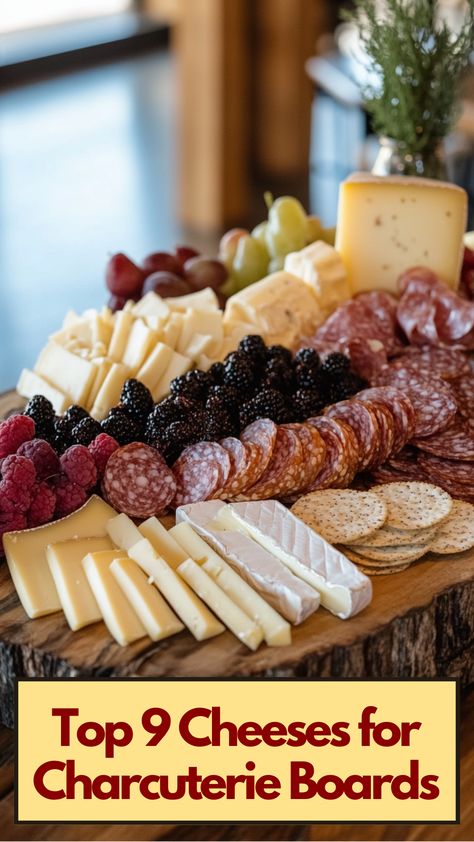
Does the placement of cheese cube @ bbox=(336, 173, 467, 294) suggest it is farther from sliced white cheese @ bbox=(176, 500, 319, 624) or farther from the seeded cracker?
sliced white cheese @ bbox=(176, 500, 319, 624)

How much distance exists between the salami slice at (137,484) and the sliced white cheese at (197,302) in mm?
558

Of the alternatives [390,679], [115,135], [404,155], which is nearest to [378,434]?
[390,679]

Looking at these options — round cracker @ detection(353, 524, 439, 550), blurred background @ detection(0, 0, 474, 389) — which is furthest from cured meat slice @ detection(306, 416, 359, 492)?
blurred background @ detection(0, 0, 474, 389)

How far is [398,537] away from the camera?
5.06 feet

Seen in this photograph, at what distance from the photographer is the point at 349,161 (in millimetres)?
4527

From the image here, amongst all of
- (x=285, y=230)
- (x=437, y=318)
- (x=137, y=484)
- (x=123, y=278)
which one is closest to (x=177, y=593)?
(x=137, y=484)

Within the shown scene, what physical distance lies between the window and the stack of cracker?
6191mm

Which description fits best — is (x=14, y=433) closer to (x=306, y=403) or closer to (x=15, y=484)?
(x=15, y=484)

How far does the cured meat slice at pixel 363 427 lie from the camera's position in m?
1.71

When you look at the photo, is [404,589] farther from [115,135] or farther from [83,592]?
[115,135]

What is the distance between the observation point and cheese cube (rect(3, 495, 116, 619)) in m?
1.44

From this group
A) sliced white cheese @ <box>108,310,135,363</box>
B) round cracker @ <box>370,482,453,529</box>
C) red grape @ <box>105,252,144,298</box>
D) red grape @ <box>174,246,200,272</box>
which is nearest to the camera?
round cracker @ <box>370,482,453,529</box>

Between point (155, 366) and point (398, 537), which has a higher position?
point (155, 366)

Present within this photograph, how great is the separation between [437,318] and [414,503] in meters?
0.63
